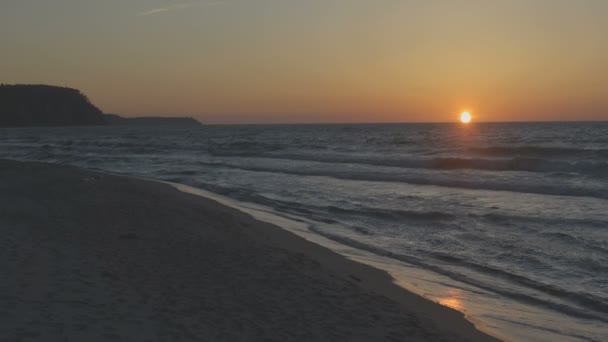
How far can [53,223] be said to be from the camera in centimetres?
1143

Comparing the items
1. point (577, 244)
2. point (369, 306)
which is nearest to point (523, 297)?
point (369, 306)

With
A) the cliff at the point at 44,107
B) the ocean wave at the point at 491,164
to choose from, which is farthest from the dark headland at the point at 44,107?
the ocean wave at the point at 491,164

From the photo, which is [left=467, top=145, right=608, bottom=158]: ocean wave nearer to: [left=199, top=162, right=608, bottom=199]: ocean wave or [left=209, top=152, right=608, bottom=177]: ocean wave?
[left=209, top=152, right=608, bottom=177]: ocean wave

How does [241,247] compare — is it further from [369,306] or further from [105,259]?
[369,306]

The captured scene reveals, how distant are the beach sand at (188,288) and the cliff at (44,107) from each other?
172 m

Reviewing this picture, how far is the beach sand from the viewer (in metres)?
5.74

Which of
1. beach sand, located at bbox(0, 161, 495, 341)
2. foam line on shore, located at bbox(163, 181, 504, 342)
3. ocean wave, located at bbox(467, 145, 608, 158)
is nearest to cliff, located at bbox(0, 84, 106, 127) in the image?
ocean wave, located at bbox(467, 145, 608, 158)

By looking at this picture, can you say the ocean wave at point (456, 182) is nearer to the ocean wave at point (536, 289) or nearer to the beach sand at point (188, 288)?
the ocean wave at point (536, 289)

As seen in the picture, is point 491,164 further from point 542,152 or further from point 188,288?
point 188,288

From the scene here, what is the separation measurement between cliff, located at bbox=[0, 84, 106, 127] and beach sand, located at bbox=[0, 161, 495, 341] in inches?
6781

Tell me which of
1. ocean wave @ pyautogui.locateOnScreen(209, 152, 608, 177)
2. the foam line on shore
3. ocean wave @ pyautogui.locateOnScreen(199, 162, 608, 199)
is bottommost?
the foam line on shore

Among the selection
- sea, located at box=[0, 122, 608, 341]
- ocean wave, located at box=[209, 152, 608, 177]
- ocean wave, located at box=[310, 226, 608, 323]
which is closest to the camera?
ocean wave, located at box=[310, 226, 608, 323]

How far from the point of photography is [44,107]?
6811 inches

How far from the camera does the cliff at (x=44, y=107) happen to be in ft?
548
